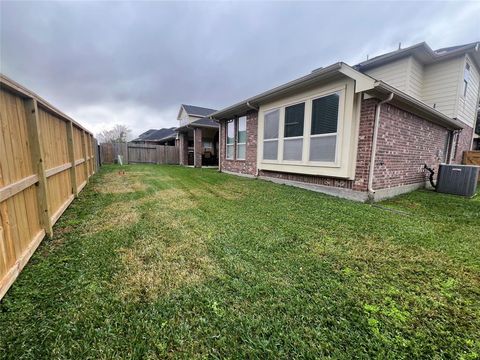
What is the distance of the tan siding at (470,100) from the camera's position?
9445 mm

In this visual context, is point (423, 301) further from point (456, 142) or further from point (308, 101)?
point (456, 142)

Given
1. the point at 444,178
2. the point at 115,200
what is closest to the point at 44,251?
the point at 115,200

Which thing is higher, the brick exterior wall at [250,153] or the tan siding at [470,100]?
the tan siding at [470,100]

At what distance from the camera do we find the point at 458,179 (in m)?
6.64

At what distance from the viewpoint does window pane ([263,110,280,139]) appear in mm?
7660

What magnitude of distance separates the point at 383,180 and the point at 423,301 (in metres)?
4.59

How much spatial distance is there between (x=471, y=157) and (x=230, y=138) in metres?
12.7

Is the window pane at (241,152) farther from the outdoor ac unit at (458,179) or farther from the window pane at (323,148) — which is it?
the outdoor ac unit at (458,179)

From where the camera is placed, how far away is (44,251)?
256 centimetres

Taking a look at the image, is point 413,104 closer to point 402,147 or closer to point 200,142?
point 402,147

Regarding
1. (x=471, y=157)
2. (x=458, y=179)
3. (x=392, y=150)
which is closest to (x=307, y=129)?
(x=392, y=150)

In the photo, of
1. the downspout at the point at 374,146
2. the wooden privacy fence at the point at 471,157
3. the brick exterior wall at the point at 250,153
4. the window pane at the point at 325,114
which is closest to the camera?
the downspout at the point at 374,146

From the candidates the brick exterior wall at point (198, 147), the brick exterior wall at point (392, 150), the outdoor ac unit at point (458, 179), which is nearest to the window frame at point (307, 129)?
the brick exterior wall at point (392, 150)

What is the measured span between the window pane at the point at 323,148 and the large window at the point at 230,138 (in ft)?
16.8
